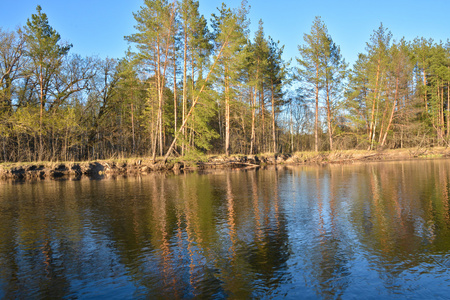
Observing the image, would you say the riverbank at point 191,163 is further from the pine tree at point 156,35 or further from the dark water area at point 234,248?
the dark water area at point 234,248

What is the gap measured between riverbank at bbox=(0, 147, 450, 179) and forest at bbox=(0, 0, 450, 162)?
7.15 ft

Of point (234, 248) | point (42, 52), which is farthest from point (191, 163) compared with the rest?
point (234, 248)

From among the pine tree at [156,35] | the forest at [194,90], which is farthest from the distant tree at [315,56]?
the pine tree at [156,35]

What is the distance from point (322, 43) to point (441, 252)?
41.8 m

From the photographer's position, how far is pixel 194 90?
1296 inches

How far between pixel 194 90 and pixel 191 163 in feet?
27.4

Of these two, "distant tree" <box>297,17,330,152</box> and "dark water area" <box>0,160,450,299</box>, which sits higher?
"distant tree" <box>297,17,330,152</box>

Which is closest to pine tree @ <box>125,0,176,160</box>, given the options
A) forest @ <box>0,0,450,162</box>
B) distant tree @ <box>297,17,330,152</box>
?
forest @ <box>0,0,450,162</box>

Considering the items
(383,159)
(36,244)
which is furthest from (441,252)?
(383,159)

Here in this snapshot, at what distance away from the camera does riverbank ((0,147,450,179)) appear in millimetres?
31797

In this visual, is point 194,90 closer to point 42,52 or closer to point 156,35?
point 156,35

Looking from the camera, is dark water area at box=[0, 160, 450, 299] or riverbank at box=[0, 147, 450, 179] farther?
riverbank at box=[0, 147, 450, 179]

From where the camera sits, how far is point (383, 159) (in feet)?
144

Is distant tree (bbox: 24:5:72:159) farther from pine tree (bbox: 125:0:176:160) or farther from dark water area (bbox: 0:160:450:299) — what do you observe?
dark water area (bbox: 0:160:450:299)
